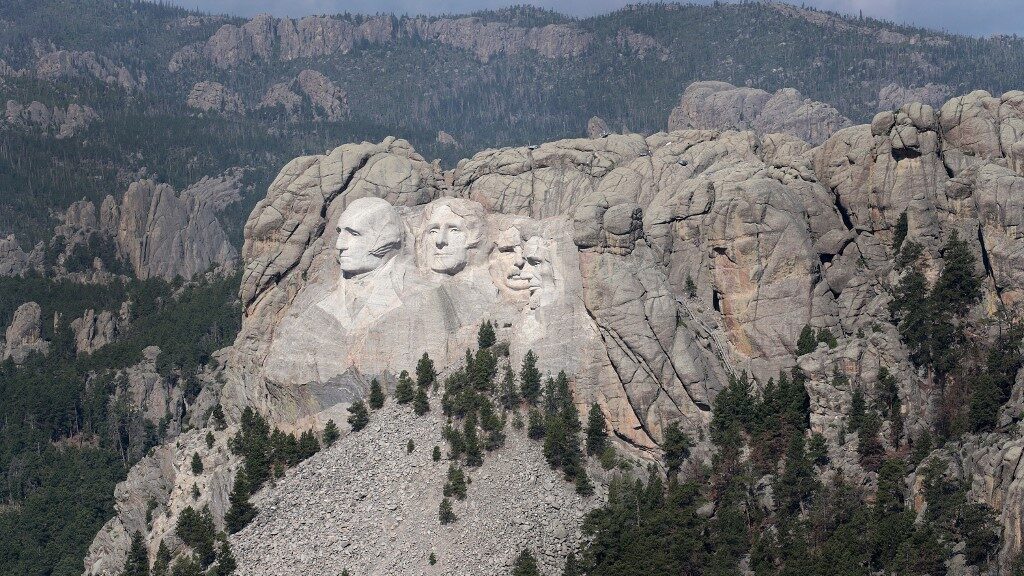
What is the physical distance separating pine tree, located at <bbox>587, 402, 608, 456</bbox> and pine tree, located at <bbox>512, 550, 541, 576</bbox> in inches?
332

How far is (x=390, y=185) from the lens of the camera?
369 feet

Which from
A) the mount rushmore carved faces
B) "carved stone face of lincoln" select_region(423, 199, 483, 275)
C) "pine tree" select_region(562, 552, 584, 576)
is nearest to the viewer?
"pine tree" select_region(562, 552, 584, 576)

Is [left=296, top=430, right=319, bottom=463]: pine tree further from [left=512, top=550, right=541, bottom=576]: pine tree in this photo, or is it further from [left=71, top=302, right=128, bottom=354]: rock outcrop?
[left=71, top=302, right=128, bottom=354]: rock outcrop

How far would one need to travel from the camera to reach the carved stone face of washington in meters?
107

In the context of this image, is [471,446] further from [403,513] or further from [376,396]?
[376,396]

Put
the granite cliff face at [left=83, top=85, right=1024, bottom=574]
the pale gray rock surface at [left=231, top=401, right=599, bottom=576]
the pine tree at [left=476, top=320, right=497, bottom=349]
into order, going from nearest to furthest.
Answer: the pale gray rock surface at [left=231, top=401, right=599, bottom=576] → the granite cliff face at [left=83, top=85, right=1024, bottom=574] → the pine tree at [left=476, top=320, right=497, bottom=349]

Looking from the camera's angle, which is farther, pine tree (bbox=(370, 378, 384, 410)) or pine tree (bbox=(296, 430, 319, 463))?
pine tree (bbox=(370, 378, 384, 410))

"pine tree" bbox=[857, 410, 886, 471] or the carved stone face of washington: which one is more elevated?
the carved stone face of washington

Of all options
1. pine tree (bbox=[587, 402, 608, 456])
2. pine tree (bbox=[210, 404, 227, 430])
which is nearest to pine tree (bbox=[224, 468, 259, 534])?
pine tree (bbox=[210, 404, 227, 430])

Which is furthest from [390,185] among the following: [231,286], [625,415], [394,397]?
[231,286]

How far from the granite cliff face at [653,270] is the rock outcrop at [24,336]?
86299 mm

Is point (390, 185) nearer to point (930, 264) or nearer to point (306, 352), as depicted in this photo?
point (306, 352)

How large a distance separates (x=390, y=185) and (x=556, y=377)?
705 inches

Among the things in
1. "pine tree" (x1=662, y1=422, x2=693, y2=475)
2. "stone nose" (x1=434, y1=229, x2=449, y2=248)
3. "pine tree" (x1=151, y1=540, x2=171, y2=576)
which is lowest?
"pine tree" (x1=151, y1=540, x2=171, y2=576)
